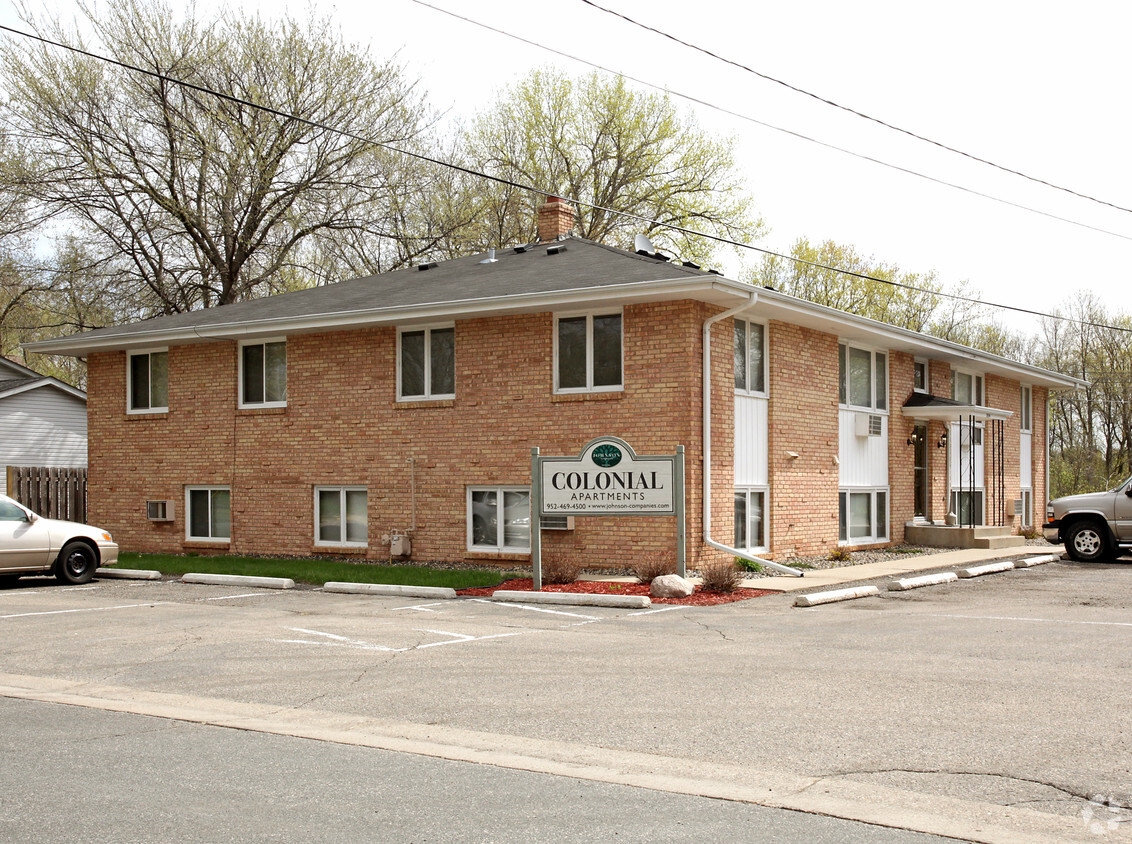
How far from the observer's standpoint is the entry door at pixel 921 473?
25.2m

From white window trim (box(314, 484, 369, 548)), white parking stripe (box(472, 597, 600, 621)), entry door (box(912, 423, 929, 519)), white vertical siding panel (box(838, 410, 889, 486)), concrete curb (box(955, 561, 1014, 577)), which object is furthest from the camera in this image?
entry door (box(912, 423, 929, 519))

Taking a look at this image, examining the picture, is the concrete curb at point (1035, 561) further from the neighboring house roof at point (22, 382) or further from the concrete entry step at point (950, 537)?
the neighboring house roof at point (22, 382)

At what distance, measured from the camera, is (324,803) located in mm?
5758

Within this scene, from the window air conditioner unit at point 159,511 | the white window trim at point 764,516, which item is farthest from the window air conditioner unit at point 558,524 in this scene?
the window air conditioner unit at point 159,511

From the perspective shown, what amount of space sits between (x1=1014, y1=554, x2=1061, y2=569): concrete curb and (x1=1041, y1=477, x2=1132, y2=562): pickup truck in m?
0.38

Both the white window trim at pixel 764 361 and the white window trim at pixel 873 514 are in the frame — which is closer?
the white window trim at pixel 764 361

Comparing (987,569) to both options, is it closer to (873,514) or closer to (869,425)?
(873,514)

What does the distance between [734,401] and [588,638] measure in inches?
307

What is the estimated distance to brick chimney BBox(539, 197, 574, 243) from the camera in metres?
24.6

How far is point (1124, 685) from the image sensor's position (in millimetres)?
8648

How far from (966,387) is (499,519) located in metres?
14.5

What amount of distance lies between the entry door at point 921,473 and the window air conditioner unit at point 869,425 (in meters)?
2.24

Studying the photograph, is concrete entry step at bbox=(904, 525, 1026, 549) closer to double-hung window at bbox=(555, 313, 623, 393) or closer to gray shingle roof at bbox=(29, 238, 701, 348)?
gray shingle roof at bbox=(29, 238, 701, 348)

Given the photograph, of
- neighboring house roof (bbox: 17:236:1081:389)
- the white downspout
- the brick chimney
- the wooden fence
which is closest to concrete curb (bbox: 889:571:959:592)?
the white downspout
